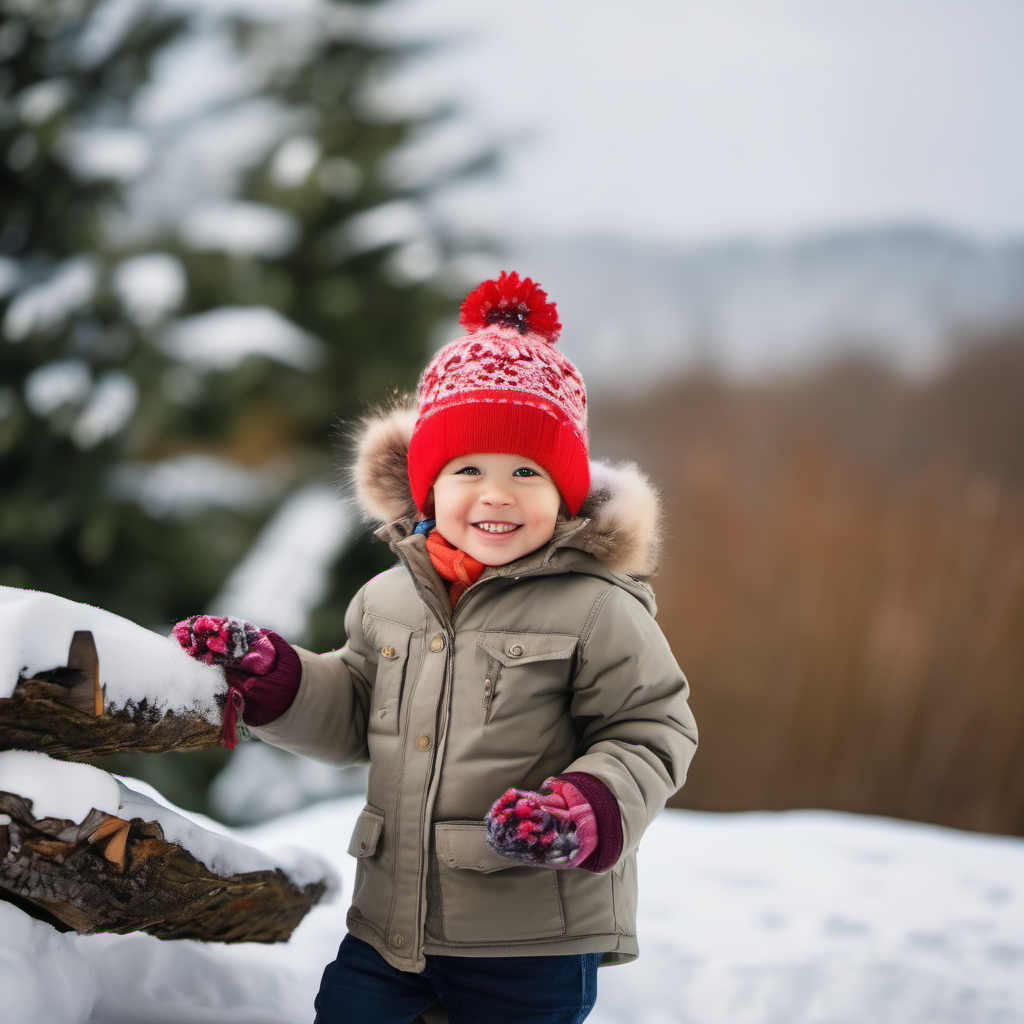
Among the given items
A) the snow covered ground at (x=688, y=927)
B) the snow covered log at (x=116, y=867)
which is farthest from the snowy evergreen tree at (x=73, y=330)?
the snow covered log at (x=116, y=867)

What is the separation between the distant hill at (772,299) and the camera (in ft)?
9.70

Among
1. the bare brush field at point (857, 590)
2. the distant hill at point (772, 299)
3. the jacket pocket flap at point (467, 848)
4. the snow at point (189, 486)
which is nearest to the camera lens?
the jacket pocket flap at point (467, 848)

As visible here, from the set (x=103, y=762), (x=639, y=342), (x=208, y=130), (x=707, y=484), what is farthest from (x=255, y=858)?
(x=208, y=130)

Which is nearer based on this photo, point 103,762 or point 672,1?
point 103,762

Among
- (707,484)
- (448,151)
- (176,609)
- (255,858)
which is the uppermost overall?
(448,151)

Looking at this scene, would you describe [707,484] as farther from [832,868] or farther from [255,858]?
[255,858]

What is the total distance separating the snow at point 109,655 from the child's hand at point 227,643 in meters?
0.02

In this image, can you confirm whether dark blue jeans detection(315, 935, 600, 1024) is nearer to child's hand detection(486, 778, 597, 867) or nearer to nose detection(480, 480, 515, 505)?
child's hand detection(486, 778, 597, 867)

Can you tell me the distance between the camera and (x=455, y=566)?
48.0 inches

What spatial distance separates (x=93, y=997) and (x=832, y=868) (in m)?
1.39

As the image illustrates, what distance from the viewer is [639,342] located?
3301 mm

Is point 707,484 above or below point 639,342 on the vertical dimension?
below

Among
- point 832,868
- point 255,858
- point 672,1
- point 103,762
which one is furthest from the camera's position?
point 672,1

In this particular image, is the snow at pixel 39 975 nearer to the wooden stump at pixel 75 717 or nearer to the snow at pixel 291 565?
the wooden stump at pixel 75 717
